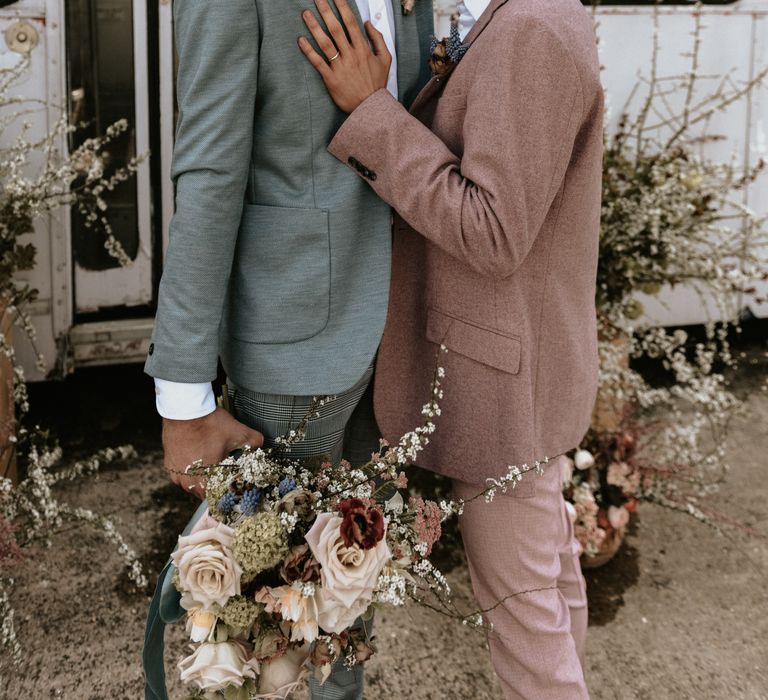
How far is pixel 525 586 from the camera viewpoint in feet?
5.38

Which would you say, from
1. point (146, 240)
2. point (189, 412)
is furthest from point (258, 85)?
point (146, 240)

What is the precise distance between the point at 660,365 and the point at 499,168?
343cm

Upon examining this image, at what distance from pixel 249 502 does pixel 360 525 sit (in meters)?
0.22

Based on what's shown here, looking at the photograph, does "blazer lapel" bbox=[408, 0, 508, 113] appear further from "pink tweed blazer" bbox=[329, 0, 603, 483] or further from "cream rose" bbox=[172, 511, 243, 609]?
"cream rose" bbox=[172, 511, 243, 609]

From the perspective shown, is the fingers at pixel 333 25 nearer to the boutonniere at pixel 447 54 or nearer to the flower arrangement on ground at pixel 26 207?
the boutonniere at pixel 447 54

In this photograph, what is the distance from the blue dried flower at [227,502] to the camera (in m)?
1.40

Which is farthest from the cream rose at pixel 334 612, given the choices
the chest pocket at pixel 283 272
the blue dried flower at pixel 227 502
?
the chest pocket at pixel 283 272

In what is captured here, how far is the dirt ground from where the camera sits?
2371 millimetres

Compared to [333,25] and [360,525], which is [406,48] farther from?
[360,525]

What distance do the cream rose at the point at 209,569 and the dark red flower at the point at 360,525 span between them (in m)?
0.19

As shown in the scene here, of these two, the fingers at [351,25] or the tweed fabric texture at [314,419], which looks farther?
the tweed fabric texture at [314,419]

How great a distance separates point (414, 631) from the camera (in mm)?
2578

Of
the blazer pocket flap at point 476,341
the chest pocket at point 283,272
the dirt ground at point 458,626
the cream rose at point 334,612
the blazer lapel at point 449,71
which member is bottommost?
the dirt ground at point 458,626

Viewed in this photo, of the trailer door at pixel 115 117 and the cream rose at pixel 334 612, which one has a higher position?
the trailer door at pixel 115 117
